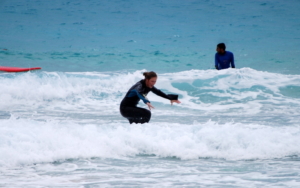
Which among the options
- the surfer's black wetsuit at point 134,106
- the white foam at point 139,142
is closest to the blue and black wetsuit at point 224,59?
the white foam at point 139,142

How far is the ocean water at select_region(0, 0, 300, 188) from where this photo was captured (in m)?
4.66

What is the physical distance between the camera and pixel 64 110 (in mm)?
9852

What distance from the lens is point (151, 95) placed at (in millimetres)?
11352

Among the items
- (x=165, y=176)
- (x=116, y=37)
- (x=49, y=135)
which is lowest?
(x=165, y=176)

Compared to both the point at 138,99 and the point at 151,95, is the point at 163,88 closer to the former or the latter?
the point at 151,95

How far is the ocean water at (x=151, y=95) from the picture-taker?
4.66m

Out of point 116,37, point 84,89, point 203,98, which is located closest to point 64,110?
point 84,89

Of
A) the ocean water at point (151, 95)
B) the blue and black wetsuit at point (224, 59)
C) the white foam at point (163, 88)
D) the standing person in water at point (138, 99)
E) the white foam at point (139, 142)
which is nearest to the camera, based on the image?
the ocean water at point (151, 95)

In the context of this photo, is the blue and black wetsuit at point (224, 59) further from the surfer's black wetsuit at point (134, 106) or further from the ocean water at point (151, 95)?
the surfer's black wetsuit at point (134, 106)

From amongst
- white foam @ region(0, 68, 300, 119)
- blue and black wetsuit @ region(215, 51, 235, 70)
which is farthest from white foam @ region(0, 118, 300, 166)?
blue and black wetsuit @ region(215, 51, 235, 70)

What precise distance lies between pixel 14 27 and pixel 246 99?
2149 cm

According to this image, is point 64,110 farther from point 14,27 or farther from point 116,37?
point 14,27

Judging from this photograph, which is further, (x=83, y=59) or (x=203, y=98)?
(x=83, y=59)

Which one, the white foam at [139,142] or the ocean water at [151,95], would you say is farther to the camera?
the white foam at [139,142]
